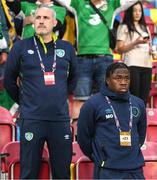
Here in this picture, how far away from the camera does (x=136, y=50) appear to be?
23.8 feet

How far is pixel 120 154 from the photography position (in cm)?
471

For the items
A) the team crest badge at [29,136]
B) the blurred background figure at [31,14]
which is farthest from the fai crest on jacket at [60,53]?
the blurred background figure at [31,14]

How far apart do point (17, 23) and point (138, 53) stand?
1487 millimetres

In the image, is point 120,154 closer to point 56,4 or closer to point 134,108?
point 134,108

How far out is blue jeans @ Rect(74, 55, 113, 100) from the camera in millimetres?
6734

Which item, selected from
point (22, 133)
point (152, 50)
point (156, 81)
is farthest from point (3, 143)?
point (156, 81)

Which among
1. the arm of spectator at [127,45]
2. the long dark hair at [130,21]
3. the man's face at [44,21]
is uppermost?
the long dark hair at [130,21]

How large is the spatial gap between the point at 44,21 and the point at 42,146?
1.11 m

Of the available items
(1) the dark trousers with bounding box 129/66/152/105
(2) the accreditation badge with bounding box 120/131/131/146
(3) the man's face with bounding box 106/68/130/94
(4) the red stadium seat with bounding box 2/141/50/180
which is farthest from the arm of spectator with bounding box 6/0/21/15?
(2) the accreditation badge with bounding box 120/131/131/146

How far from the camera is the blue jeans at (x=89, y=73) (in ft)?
22.1

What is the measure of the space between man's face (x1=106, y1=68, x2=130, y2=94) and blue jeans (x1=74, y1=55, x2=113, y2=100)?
1.83m

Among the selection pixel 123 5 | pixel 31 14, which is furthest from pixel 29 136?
pixel 123 5

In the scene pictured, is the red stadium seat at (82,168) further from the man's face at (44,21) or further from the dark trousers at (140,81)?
the dark trousers at (140,81)

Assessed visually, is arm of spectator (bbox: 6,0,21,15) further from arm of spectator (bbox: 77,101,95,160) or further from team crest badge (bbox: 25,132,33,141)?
arm of spectator (bbox: 77,101,95,160)
